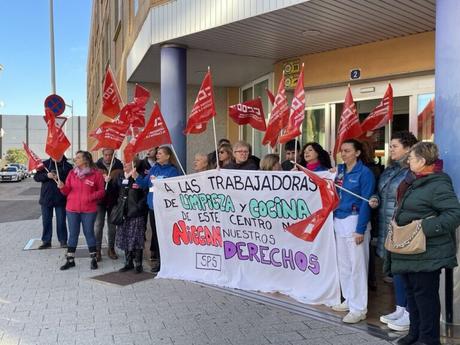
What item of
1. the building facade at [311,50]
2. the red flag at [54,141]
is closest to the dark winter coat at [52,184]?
the red flag at [54,141]

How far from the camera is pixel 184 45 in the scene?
29.6 feet

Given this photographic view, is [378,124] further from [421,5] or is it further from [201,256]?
[201,256]

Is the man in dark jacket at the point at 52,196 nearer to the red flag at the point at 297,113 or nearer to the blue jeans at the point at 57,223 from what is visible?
the blue jeans at the point at 57,223

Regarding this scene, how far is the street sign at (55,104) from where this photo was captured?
10344 millimetres

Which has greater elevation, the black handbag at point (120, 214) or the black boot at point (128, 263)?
the black handbag at point (120, 214)

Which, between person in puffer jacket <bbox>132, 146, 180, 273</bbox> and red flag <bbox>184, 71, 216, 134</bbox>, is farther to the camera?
person in puffer jacket <bbox>132, 146, 180, 273</bbox>

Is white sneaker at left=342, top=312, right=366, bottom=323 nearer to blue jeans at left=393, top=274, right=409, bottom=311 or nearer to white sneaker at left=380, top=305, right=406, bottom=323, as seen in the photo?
white sneaker at left=380, top=305, right=406, bottom=323

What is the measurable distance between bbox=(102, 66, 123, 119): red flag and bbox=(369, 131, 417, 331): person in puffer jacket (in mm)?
4554

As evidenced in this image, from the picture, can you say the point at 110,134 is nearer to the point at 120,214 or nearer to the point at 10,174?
the point at 120,214

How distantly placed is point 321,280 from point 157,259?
9.46 feet

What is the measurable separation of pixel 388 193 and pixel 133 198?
3518 millimetres

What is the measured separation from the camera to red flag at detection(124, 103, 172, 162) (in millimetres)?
6105

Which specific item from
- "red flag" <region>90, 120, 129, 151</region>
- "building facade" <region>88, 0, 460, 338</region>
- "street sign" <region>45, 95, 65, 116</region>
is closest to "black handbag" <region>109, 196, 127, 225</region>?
"red flag" <region>90, 120, 129, 151</region>

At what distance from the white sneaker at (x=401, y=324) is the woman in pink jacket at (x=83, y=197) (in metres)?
4.26
